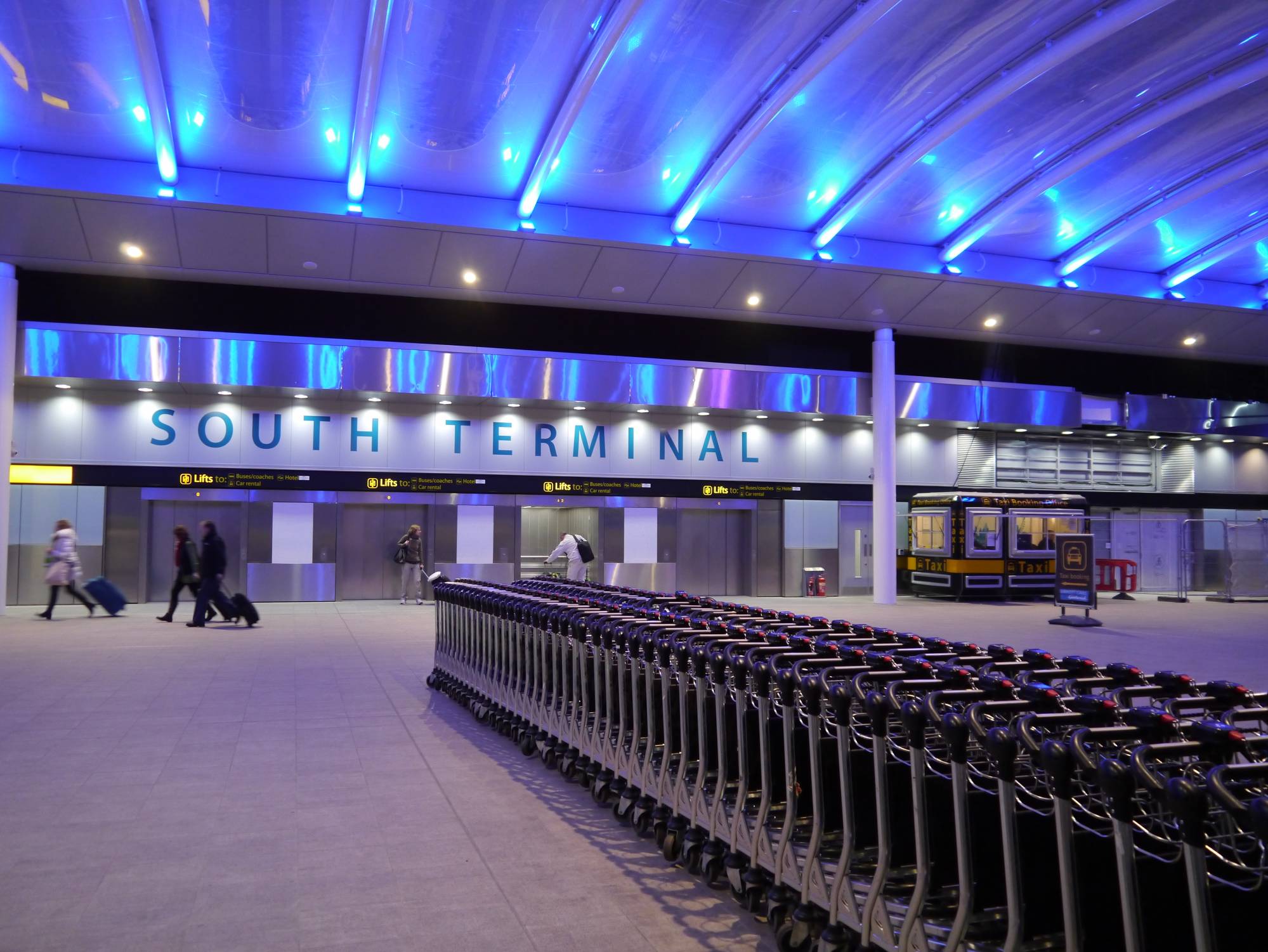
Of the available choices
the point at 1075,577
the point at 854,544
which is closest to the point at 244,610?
the point at 1075,577

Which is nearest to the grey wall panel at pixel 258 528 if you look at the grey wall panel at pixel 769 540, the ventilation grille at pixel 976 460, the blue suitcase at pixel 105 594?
the blue suitcase at pixel 105 594

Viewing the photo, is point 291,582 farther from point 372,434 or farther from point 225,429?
point 372,434

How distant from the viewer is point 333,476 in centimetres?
2180

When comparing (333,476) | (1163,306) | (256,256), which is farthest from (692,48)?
(1163,306)

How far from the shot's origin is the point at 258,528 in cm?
2153

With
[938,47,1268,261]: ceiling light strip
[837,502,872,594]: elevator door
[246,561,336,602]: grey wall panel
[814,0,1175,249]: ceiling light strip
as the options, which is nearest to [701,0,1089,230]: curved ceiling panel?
[814,0,1175,249]: ceiling light strip

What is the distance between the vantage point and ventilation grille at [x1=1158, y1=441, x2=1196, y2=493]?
2831 cm

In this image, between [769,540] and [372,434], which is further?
[769,540]

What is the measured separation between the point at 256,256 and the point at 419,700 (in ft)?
40.7

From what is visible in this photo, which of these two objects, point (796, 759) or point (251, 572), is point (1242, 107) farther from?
point (251, 572)

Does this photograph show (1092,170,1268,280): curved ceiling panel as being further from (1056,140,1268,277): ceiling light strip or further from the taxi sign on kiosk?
the taxi sign on kiosk

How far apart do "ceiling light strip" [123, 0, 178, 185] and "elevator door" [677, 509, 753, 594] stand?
1379 centimetres

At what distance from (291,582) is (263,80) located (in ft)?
37.3

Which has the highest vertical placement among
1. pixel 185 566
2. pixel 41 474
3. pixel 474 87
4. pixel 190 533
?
pixel 474 87
